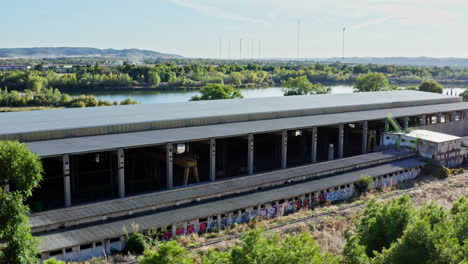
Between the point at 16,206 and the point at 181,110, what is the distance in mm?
17679

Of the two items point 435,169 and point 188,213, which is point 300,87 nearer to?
point 435,169

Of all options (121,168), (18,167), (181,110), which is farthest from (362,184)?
(18,167)

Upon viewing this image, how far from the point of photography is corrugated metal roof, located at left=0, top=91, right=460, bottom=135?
24158mm

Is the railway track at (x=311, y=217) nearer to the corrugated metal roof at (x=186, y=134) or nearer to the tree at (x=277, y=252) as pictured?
the corrugated metal roof at (x=186, y=134)

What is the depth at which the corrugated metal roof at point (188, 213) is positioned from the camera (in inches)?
656

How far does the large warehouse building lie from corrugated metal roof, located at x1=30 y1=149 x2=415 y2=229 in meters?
0.05

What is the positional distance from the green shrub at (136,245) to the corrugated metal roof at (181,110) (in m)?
7.83

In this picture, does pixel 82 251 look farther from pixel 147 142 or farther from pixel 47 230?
pixel 147 142

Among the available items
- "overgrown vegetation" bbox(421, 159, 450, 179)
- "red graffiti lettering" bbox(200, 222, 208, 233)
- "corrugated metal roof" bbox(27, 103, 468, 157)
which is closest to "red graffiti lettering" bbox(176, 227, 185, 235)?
"red graffiti lettering" bbox(200, 222, 208, 233)

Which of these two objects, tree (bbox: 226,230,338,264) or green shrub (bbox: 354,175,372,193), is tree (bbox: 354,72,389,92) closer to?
green shrub (bbox: 354,175,372,193)

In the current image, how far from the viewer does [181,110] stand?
30.9 metres

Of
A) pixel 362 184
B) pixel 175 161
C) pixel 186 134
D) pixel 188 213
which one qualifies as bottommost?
pixel 362 184

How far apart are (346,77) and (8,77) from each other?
8139cm

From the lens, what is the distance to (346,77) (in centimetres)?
12912
